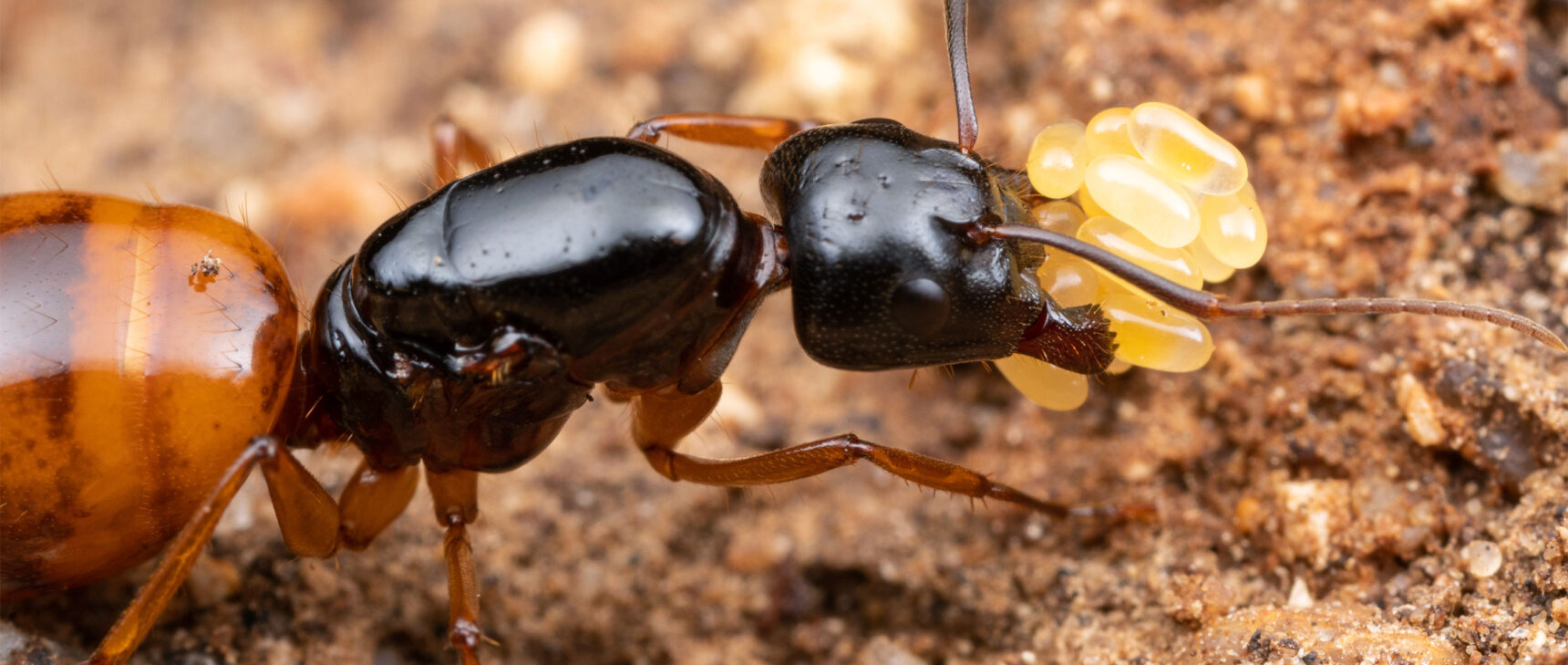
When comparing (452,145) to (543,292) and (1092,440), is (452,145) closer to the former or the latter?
(543,292)

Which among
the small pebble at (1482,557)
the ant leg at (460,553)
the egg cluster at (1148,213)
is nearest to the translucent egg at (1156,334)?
the egg cluster at (1148,213)

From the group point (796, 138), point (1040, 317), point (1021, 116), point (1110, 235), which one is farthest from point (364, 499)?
point (1021, 116)

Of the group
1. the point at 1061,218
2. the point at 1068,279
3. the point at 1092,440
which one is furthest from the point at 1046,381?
the point at 1092,440

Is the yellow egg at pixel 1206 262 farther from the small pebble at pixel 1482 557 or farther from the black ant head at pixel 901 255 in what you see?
the small pebble at pixel 1482 557

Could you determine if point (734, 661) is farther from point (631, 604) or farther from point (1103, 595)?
point (1103, 595)

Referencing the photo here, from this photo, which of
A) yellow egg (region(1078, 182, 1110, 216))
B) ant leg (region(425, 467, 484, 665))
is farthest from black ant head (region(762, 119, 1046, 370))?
ant leg (region(425, 467, 484, 665))
